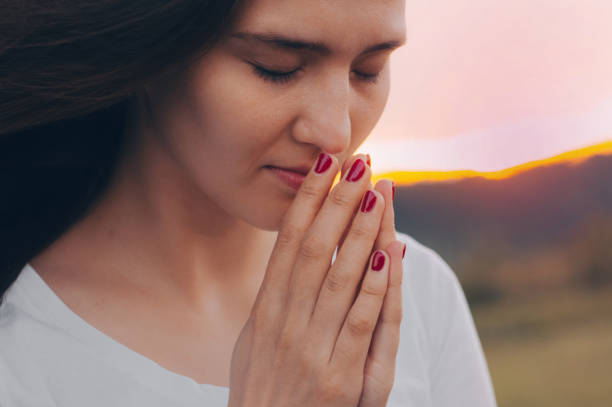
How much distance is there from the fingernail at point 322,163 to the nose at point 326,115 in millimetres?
11

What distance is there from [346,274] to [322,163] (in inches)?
7.5

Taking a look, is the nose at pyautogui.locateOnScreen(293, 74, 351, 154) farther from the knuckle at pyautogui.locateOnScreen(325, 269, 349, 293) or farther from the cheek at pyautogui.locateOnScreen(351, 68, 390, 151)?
the knuckle at pyautogui.locateOnScreen(325, 269, 349, 293)

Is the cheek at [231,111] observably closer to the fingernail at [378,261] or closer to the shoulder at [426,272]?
the fingernail at [378,261]

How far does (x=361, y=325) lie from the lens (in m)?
1.05

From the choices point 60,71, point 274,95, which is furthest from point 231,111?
point 60,71

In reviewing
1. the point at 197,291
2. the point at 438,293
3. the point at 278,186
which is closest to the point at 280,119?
the point at 278,186

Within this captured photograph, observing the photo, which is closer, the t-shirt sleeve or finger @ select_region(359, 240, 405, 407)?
finger @ select_region(359, 240, 405, 407)

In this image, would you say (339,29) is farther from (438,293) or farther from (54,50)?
(438,293)

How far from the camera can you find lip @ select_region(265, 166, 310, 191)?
3.62ft

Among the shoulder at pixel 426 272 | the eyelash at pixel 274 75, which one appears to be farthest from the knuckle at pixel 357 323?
the shoulder at pixel 426 272

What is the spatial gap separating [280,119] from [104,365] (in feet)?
1.78

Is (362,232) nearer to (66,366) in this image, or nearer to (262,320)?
(262,320)

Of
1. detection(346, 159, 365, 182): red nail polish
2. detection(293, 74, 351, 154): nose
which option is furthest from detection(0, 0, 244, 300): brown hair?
detection(346, 159, 365, 182): red nail polish

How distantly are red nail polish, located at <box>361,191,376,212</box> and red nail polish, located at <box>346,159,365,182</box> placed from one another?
0.03 m
